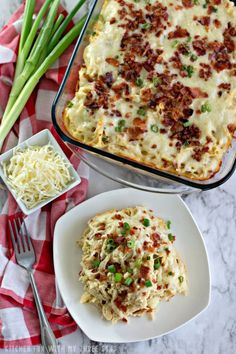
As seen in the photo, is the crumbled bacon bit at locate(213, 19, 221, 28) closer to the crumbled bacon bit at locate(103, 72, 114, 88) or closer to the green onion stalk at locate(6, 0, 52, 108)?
the crumbled bacon bit at locate(103, 72, 114, 88)

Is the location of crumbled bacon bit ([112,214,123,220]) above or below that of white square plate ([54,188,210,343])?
above

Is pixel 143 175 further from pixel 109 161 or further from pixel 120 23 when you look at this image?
pixel 120 23

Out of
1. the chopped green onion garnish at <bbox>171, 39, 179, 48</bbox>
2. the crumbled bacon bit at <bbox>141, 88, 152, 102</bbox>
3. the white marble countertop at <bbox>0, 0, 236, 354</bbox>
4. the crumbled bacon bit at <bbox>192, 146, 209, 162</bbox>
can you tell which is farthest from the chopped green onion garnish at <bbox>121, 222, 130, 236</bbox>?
the chopped green onion garnish at <bbox>171, 39, 179, 48</bbox>

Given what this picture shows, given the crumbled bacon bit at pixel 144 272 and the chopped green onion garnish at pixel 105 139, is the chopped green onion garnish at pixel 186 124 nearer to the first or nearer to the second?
the chopped green onion garnish at pixel 105 139

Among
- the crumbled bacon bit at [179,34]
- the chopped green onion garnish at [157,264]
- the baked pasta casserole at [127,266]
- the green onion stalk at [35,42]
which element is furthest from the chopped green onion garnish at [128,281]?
the crumbled bacon bit at [179,34]

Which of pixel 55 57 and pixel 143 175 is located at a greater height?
pixel 55 57

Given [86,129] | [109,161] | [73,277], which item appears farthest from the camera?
[73,277]

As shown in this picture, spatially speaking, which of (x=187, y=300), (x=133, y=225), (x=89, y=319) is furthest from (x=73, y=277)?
(x=187, y=300)
